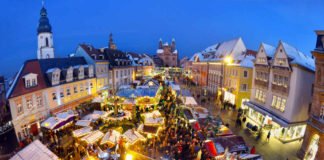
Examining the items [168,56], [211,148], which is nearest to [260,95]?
[211,148]

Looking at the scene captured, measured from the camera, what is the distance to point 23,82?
19.5m

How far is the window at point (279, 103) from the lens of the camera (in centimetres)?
1908

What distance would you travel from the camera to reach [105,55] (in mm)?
37562

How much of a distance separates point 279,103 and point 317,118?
5.85 metres

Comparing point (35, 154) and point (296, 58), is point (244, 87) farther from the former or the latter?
point (35, 154)

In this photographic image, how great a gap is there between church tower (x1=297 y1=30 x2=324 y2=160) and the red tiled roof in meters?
29.2

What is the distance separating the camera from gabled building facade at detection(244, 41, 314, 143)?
17.6 metres

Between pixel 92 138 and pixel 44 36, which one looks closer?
pixel 92 138

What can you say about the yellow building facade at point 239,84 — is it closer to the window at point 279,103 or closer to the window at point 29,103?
the window at point 279,103

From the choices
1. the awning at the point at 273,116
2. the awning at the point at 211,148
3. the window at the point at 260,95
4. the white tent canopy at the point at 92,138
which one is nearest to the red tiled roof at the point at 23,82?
the white tent canopy at the point at 92,138

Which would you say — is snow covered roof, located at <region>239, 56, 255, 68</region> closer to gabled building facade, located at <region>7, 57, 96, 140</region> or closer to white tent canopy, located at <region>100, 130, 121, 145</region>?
white tent canopy, located at <region>100, 130, 121, 145</region>

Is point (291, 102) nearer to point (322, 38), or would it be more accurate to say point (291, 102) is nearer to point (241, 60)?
point (322, 38)

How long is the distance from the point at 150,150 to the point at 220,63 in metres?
27.2

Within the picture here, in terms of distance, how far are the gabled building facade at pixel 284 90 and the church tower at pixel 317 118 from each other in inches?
115
